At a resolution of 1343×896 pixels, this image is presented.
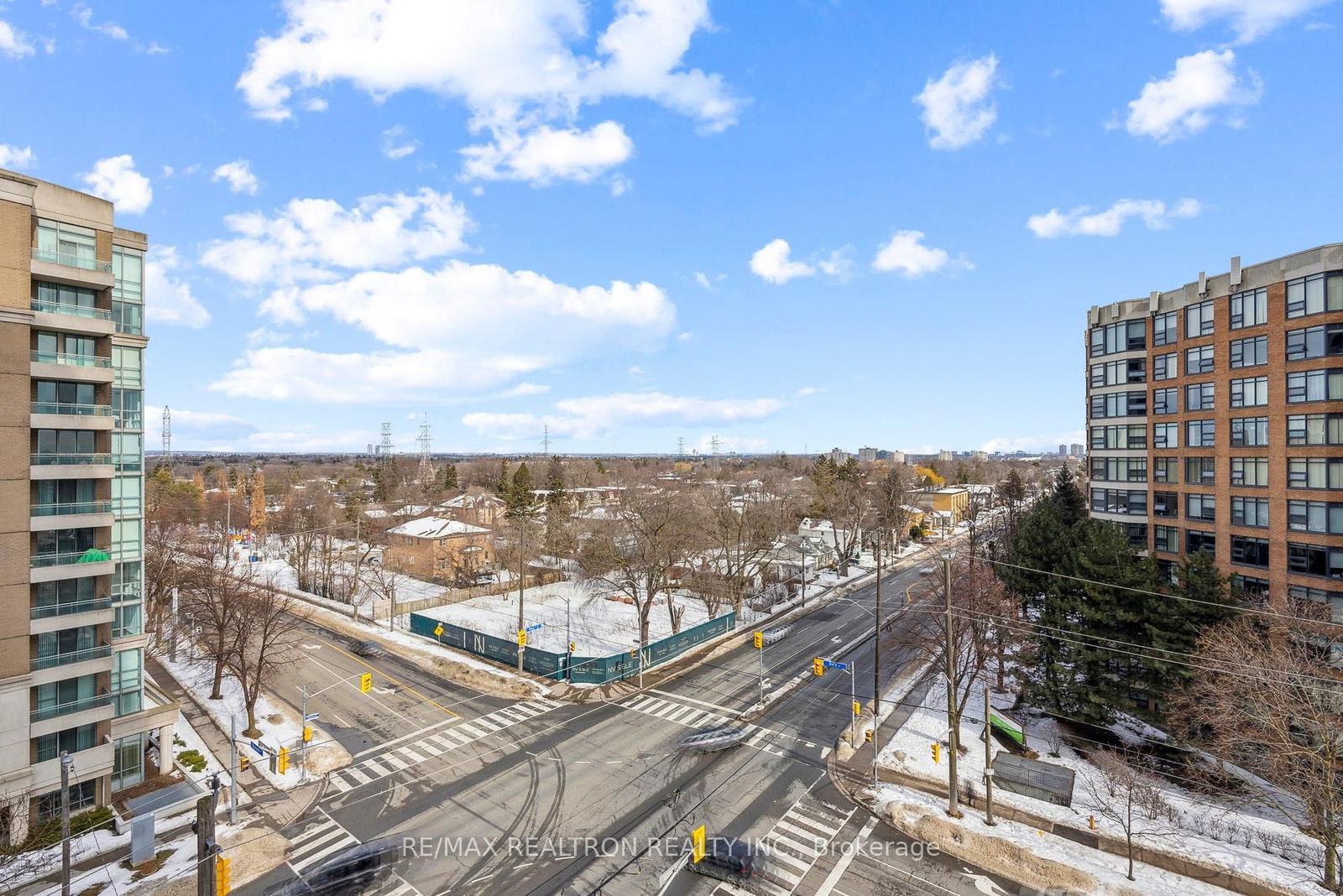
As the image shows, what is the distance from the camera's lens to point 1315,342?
3123cm

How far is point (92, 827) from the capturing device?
894 inches

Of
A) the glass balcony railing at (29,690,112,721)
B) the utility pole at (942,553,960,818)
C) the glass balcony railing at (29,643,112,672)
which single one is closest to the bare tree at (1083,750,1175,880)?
the utility pole at (942,553,960,818)

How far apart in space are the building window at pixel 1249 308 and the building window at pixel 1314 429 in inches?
229

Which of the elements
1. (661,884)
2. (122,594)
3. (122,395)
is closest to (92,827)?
(122,594)

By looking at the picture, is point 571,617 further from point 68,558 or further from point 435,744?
point 68,558

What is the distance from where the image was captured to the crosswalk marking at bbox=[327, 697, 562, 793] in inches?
1060

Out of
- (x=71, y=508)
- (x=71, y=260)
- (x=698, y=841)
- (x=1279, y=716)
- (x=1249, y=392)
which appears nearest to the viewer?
(x=698, y=841)

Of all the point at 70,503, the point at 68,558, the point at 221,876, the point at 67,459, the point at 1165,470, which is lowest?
the point at 221,876

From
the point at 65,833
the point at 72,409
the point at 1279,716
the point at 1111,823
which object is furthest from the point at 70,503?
the point at 1279,716

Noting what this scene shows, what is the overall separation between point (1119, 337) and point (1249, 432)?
37.7 ft

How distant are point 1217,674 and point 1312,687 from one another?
5.12m

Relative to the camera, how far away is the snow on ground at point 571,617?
153ft

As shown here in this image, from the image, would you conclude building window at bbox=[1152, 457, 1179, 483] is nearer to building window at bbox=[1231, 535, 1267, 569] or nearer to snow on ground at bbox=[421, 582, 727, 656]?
building window at bbox=[1231, 535, 1267, 569]

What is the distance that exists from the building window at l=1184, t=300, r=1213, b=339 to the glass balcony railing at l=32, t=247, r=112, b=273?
57.6 metres
